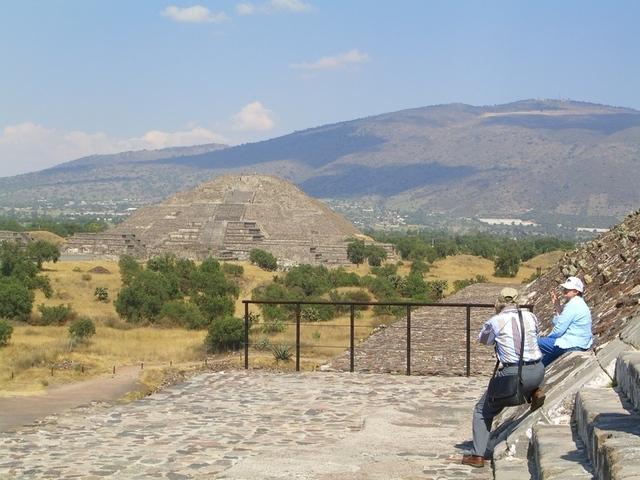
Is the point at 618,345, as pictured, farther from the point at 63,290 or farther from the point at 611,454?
the point at 63,290

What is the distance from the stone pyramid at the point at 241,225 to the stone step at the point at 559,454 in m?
61.0

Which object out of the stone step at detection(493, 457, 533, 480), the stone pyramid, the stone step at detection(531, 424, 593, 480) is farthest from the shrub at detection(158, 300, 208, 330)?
the stone pyramid

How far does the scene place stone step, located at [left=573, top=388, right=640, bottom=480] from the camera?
4824 mm

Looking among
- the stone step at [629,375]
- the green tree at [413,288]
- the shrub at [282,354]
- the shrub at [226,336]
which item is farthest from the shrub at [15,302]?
the stone step at [629,375]

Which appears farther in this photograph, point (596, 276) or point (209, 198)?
point (209, 198)

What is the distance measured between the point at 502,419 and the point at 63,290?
1376 inches

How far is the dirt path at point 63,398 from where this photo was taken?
42.4 feet

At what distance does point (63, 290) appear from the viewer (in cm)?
4216

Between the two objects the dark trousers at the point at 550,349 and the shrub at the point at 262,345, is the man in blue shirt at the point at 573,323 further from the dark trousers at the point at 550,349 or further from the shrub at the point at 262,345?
the shrub at the point at 262,345

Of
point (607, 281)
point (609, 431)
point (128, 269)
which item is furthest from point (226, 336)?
point (128, 269)

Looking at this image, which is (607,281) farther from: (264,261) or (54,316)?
(264,261)

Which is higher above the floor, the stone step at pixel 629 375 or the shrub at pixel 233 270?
the stone step at pixel 629 375

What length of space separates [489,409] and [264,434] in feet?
8.73

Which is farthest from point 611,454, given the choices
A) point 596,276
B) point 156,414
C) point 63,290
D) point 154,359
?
point 63,290
